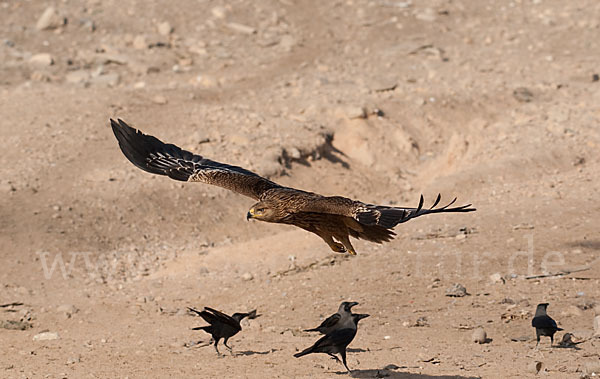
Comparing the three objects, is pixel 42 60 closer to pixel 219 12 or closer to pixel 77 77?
pixel 77 77

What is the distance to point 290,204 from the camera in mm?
8156

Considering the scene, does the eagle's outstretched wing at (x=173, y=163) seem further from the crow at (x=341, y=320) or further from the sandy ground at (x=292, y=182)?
the sandy ground at (x=292, y=182)

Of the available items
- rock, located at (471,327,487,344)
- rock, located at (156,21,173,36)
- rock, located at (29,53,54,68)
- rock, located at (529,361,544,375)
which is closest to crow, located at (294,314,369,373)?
rock, located at (529,361,544,375)

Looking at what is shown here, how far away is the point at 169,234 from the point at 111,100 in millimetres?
4192

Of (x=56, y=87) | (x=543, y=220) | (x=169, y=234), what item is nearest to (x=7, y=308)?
(x=169, y=234)

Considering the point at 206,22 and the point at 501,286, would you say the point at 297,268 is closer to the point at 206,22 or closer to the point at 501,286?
the point at 501,286

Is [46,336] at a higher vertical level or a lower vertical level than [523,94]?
lower

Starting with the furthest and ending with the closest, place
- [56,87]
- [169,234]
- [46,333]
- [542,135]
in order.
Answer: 1. [56,87]
2. [542,135]
3. [169,234]
4. [46,333]

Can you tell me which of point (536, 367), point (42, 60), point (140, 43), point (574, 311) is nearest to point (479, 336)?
point (536, 367)

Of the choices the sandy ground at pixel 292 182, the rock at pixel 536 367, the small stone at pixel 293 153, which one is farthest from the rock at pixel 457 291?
the small stone at pixel 293 153

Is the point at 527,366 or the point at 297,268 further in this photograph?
the point at 297,268

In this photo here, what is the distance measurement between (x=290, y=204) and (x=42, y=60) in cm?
1292

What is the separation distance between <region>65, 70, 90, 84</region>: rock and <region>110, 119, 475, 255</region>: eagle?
31.4ft

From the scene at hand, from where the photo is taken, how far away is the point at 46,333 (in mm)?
10055
